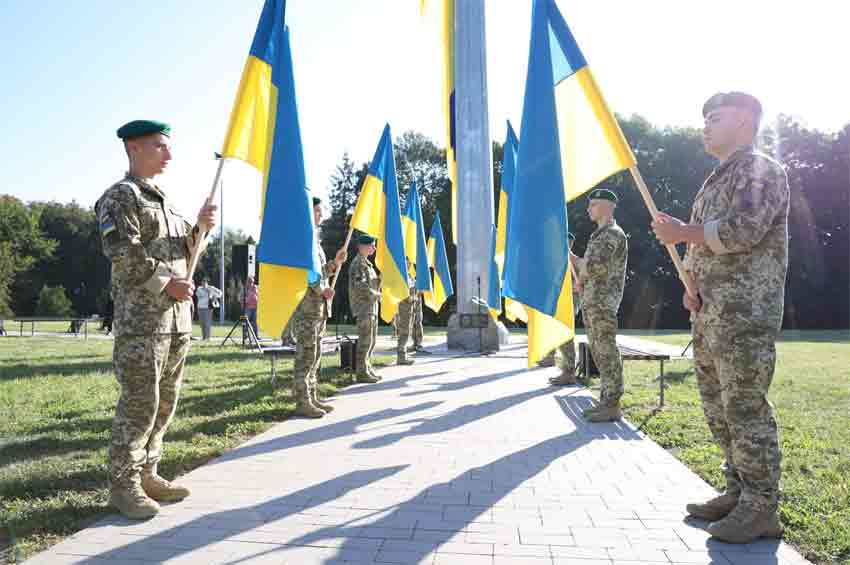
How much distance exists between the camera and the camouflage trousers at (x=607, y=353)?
258 inches

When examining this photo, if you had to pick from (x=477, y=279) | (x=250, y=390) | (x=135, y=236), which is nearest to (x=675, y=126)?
(x=477, y=279)

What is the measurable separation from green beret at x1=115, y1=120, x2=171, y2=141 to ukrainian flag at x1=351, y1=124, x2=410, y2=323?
4.95 metres

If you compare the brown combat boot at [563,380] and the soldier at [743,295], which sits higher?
the soldier at [743,295]

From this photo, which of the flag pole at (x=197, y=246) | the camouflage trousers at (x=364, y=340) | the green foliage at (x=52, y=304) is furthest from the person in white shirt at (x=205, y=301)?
the green foliage at (x=52, y=304)

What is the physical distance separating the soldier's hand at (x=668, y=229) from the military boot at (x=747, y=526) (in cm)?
163

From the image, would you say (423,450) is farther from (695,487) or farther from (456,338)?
(456,338)

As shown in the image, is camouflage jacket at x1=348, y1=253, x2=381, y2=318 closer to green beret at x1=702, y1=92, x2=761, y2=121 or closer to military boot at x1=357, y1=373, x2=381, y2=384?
military boot at x1=357, y1=373, x2=381, y2=384

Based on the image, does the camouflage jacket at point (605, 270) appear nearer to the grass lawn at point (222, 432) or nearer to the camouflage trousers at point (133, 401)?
the grass lawn at point (222, 432)

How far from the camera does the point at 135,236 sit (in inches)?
148

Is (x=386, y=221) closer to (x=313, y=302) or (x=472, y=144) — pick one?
(x=313, y=302)

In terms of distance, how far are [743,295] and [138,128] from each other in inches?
158

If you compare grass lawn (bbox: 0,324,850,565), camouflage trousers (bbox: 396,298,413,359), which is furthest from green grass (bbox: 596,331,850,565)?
camouflage trousers (bbox: 396,298,413,359)

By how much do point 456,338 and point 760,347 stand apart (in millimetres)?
11693

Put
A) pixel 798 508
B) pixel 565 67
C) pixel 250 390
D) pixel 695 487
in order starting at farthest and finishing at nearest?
1. pixel 250 390
2. pixel 565 67
3. pixel 695 487
4. pixel 798 508
